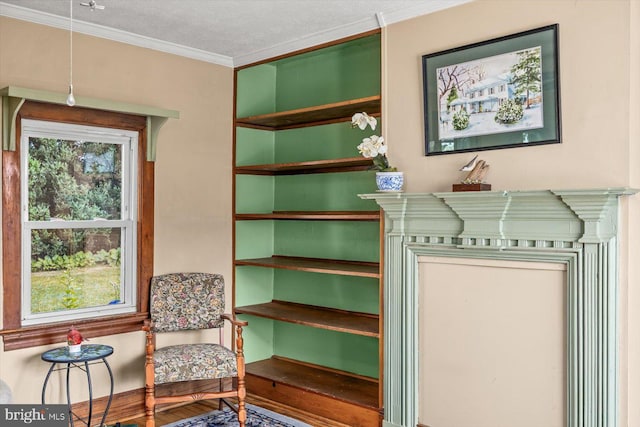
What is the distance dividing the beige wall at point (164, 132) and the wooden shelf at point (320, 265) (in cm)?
34

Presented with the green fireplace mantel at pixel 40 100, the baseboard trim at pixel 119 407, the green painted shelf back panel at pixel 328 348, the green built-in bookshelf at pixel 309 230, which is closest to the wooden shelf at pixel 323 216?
the green built-in bookshelf at pixel 309 230

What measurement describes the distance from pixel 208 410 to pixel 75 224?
1573mm

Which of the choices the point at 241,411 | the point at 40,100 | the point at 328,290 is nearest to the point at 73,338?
the point at 241,411

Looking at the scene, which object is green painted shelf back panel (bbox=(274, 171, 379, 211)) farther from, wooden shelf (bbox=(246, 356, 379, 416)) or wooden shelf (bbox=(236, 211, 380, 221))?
wooden shelf (bbox=(246, 356, 379, 416))

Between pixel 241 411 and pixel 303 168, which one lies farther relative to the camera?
pixel 303 168

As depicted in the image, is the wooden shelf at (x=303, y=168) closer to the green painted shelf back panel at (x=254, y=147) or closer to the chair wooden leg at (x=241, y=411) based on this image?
the green painted shelf back panel at (x=254, y=147)

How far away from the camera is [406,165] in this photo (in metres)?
3.50

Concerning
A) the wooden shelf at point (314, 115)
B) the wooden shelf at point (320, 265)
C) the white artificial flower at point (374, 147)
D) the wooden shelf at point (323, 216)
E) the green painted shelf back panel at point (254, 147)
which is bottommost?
the wooden shelf at point (320, 265)

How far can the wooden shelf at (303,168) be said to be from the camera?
4027 mm

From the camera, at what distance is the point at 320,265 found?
4164 mm

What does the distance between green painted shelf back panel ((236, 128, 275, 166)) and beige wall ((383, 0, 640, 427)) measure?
2025mm

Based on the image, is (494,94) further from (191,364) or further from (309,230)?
(191,364)

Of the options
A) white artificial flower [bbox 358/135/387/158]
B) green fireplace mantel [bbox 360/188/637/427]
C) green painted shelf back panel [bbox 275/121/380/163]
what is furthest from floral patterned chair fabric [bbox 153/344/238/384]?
green painted shelf back panel [bbox 275/121/380/163]

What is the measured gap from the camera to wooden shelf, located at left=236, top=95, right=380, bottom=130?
382 centimetres
